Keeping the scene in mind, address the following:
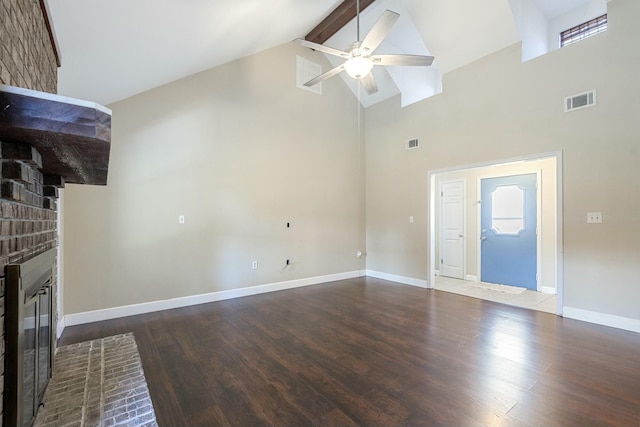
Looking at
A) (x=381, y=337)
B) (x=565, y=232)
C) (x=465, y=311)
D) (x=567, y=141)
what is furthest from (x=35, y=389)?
(x=567, y=141)

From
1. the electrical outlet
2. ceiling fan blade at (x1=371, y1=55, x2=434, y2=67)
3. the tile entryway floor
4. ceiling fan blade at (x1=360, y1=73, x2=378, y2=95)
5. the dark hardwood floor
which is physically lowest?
the tile entryway floor

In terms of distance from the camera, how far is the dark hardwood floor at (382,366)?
1862 mm

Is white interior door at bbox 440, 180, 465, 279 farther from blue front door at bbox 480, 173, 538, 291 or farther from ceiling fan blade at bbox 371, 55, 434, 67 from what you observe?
ceiling fan blade at bbox 371, 55, 434, 67

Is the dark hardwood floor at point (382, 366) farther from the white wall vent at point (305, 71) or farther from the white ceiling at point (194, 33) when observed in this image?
the white wall vent at point (305, 71)

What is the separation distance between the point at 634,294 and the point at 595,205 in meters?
1.02

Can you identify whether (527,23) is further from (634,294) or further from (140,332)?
(140,332)

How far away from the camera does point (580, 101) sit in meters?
3.46

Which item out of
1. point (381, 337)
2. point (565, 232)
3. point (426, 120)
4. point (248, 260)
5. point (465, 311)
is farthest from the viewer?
point (426, 120)

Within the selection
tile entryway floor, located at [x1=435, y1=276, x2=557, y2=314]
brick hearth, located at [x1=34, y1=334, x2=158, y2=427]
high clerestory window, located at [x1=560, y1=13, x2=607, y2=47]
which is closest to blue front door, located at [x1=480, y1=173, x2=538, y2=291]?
tile entryway floor, located at [x1=435, y1=276, x2=557, y2=314]

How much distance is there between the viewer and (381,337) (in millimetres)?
3020

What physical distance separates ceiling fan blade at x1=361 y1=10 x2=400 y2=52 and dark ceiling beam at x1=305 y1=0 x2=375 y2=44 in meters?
1.92

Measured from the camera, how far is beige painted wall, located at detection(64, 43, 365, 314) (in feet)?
11.8

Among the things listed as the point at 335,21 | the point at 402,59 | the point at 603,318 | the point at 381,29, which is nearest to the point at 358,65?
the point at 381,29

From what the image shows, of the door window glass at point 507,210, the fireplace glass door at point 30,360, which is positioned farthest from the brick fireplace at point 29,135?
the door window glass at point 507,210
